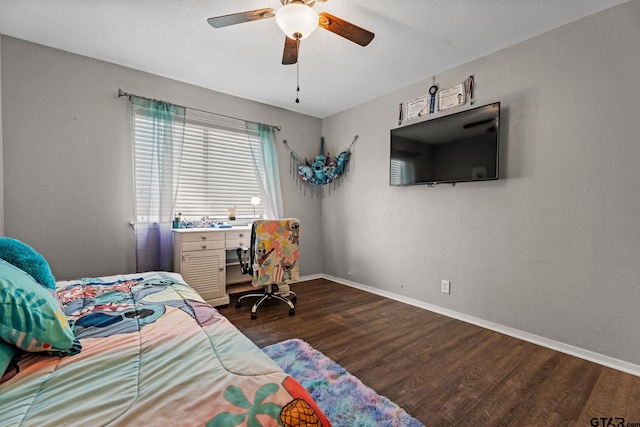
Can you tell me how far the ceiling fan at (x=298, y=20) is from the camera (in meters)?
1.59

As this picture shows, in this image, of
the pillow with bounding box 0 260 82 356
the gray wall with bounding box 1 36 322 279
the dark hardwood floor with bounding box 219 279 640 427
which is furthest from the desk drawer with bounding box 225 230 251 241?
the pillow with bounding box 0 260 82 356

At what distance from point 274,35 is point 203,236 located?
2.02 metres

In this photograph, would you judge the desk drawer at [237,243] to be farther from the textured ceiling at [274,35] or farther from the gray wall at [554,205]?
the gray wall at [554,205]

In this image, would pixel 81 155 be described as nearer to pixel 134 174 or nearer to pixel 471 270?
pixel 134 174

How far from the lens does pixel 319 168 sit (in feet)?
13.0

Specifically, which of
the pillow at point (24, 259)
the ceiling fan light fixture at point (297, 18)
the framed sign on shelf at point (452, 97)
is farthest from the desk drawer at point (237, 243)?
the framed sign on shelf at point (452, 97)

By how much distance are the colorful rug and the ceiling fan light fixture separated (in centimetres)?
213

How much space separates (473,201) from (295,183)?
7.75ft

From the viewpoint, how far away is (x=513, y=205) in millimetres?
2365

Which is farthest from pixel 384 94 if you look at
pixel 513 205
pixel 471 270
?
pixel 471 270

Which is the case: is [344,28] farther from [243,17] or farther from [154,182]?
[154,182]

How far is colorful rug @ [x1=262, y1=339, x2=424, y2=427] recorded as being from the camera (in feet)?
4.49

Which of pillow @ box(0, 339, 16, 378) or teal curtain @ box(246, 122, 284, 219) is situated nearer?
pillow @ box(0, 339, 16, 378)

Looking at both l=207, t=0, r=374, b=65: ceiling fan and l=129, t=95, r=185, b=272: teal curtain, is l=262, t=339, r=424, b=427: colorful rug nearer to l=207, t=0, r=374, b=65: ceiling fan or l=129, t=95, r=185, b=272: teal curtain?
l=129, t=95, r=185, b=272: teal curtain
